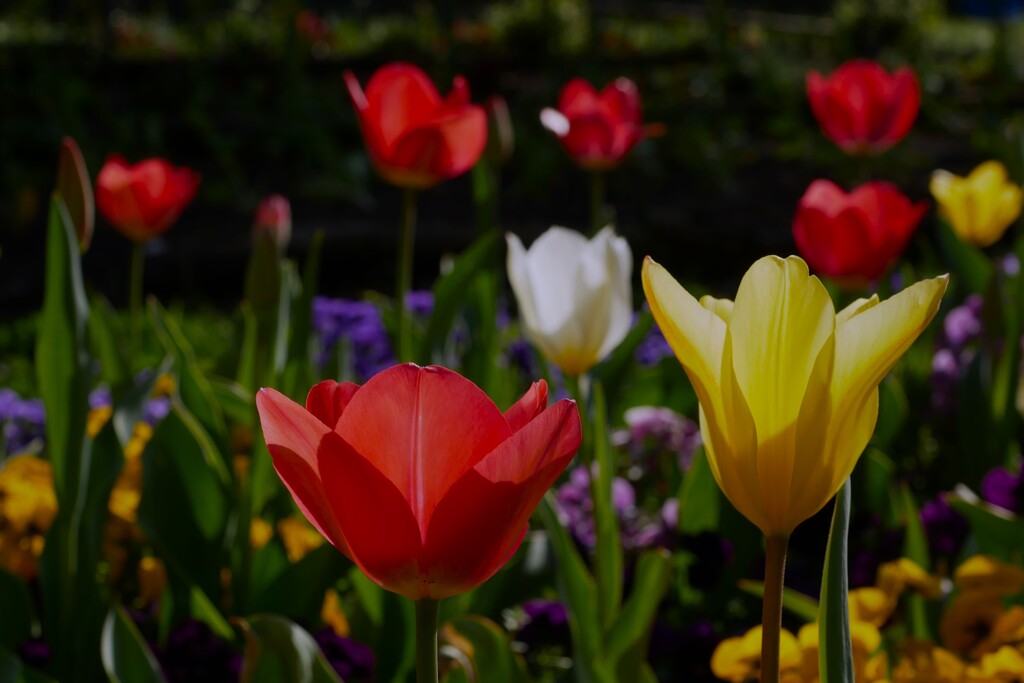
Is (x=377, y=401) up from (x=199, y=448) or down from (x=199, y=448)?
up

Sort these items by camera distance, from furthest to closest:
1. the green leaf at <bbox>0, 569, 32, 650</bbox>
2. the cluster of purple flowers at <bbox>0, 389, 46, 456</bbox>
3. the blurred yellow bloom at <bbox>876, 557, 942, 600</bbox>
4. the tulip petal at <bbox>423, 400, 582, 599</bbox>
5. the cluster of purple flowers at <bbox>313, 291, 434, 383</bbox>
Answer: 1. the cluster of purple flowers at <bbox>313, 291, 434, 383</bbox>
2. the cluster of purple flowers at <bbox>0, 389, 46, 456</bbox>
3. the green leaf at <bbox>0, 569, 32, 650</bbox>
4. the blurred yellow bloom at <bbox>876, 557, 942, 600</bbox>
5. the tulip petal at <bbox>423, 400, 582, 599</bbox>

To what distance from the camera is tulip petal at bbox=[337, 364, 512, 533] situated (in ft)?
2.09

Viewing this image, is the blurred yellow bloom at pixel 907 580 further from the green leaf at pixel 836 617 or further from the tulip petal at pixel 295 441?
the tulip petal at pixel 295 441

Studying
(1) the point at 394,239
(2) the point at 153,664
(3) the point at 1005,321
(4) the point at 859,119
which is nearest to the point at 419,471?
(2) the point at 153,664

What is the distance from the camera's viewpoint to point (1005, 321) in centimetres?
205

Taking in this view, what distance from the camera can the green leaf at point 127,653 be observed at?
125cm

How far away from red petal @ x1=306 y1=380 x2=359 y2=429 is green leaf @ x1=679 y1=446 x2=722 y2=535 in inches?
Answer: 43.7

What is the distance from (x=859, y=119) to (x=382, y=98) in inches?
41.8

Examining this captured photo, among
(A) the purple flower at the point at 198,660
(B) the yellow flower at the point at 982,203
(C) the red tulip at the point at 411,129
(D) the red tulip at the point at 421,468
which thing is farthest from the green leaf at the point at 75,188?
(B) the yellow flower at the point at 982,203

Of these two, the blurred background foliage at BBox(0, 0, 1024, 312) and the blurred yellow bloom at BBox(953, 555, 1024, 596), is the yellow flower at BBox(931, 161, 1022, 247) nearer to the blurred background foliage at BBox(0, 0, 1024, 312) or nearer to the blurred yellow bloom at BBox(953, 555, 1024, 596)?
the blurred yellow bloom at BBox(953, 555, 1024, 596)

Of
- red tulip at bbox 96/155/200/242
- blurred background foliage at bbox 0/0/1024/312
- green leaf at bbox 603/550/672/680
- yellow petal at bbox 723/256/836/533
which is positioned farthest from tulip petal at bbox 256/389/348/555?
blurred background foliage at bbox 0/0/1024/312

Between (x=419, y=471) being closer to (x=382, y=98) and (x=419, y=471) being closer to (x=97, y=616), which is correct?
(x=97, y=616)

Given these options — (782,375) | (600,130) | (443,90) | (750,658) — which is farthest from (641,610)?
(443,90)

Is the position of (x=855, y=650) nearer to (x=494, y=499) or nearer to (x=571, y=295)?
(x=571, y=295)
